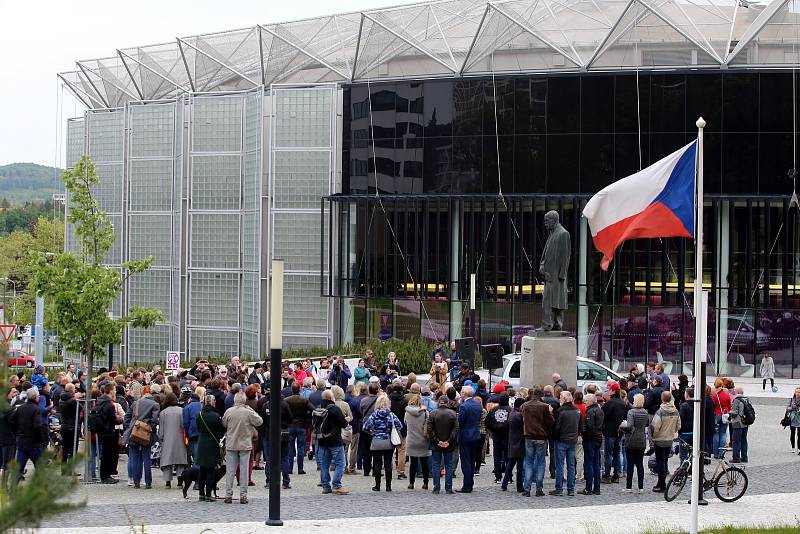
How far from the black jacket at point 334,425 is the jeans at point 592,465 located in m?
3.77

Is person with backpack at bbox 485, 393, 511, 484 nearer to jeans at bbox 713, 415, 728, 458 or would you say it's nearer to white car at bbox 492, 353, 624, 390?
jeans at bbox 713, 415, 728, 458

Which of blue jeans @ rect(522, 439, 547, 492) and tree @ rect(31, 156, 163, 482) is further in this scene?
tree @ rect(31, 156, 163, 482)

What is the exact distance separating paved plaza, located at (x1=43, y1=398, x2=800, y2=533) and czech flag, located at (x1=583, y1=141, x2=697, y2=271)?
352 cm

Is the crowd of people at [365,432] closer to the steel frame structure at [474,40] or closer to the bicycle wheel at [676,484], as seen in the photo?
the bicycle wheel at [676,484]

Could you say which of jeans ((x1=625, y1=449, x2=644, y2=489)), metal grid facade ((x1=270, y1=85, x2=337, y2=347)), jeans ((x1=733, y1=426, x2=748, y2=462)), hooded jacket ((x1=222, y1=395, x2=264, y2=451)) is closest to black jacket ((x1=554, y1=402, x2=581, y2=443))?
jeans ((x1=625, y1=449, x2=644, y2=489))

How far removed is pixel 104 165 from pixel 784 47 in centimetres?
2859

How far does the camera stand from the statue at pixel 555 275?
25078mm

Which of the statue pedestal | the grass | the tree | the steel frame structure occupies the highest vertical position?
the steel frame structure

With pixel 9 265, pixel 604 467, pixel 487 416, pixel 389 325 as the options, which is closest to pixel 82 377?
pixel 487 416

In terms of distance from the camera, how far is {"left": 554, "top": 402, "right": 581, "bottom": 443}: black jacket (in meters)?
19.0

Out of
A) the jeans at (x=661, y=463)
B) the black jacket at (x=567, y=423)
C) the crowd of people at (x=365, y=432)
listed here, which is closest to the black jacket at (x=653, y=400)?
the crowd of people at (x=365, y=432)

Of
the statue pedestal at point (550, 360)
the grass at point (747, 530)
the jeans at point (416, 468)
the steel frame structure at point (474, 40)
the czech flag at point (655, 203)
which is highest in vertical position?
the steel frame structure at point (474, 40)

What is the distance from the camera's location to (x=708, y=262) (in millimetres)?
43688

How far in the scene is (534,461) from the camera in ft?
63.5
